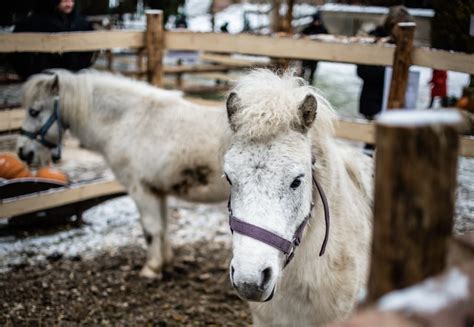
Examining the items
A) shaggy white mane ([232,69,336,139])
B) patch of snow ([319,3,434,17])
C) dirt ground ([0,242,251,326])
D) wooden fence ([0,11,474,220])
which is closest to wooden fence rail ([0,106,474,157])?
wooden fence ([0,11,474,220])

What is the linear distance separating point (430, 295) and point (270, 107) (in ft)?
4.13

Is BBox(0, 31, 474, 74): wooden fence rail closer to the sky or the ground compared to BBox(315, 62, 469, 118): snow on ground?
closer to the sky

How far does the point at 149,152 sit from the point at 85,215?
69.9 inches

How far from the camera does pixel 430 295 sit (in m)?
A: 0.76

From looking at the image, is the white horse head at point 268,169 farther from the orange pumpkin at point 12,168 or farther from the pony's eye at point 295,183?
the orange pumpkin at point 12,168

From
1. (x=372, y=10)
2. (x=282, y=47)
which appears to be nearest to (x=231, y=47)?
(x=282, y=47)

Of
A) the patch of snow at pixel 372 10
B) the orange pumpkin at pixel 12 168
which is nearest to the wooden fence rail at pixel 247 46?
the orange pumpkin at pixel 12 168

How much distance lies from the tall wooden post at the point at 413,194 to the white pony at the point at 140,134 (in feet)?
9.69

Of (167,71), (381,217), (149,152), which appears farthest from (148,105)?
(167,71)

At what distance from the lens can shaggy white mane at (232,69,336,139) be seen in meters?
1.88

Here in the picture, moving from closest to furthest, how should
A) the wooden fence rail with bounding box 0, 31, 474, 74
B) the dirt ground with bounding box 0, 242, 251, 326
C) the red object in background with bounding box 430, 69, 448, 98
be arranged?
the dirt ground with bounding box 0, 242, 251, 326, the wooden fence rail with bounding box 0, 31, 474, 74, the red object in background with bounding box 430, 69, 448, 98

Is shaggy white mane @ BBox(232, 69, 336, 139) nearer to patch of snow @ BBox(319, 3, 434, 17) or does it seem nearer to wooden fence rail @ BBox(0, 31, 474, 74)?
wooden fence rail @ BBox(0, 31, 474, 74)

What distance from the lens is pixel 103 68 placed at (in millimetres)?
10867

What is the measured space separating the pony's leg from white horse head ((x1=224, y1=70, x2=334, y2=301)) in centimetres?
216
